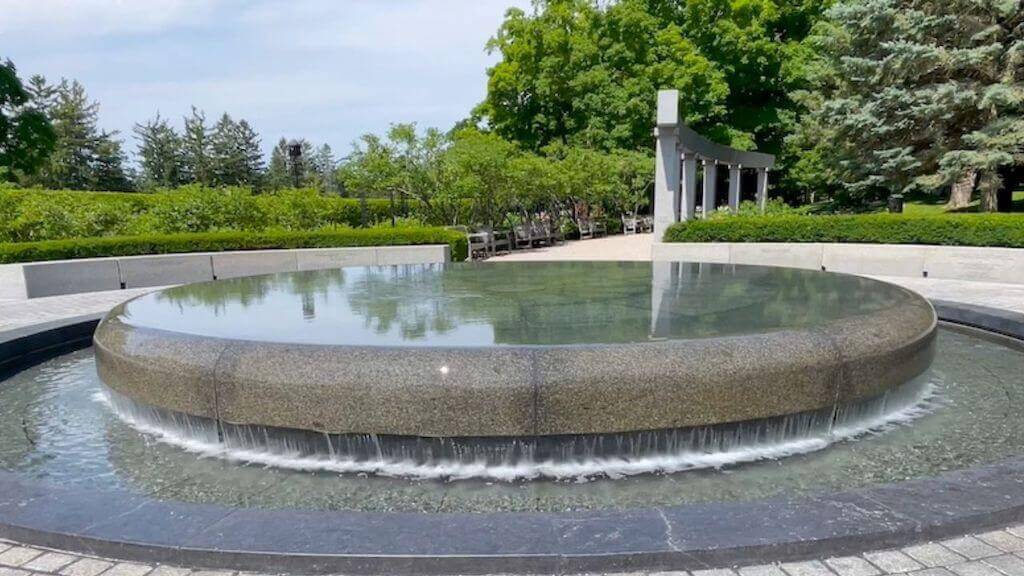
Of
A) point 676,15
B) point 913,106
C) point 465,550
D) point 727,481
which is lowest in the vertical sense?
point 727,481

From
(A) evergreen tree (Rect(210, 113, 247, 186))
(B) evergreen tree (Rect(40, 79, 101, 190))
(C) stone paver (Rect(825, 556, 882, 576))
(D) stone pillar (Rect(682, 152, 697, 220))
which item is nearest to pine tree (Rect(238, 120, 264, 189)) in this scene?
(A) evergreen tree (Rect(210, 113, 247, 186))

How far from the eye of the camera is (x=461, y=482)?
4.08 m

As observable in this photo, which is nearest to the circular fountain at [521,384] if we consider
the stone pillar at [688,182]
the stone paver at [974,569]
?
the stone paver at [974,569]

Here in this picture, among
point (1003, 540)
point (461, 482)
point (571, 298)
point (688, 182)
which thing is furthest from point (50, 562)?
point (688, 182)

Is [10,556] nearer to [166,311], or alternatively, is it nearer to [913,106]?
[166,311]

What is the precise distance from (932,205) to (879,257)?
1970 centimetres

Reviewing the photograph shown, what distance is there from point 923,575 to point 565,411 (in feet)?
6.46

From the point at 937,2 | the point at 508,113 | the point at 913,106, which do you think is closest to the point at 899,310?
the point at 913,106

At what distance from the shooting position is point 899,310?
553 centimetres

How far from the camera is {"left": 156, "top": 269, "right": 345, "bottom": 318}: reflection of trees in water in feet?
23.8

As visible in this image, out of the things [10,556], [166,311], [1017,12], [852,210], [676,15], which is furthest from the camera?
[676,15]

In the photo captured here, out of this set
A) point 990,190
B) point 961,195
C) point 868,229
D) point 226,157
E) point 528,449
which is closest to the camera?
point 528,449

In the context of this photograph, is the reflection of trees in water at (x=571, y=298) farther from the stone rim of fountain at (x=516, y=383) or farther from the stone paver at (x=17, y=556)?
the stone paver at (x=17, y=556)

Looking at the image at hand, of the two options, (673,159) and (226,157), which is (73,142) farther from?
(673,159)
